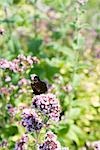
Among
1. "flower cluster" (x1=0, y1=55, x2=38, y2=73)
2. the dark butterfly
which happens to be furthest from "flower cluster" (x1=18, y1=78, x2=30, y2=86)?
the dark butterfly

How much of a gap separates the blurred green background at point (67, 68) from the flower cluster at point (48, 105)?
116 cm

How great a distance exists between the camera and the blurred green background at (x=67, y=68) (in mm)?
4293

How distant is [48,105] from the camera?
2498mm

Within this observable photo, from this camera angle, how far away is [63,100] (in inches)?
180

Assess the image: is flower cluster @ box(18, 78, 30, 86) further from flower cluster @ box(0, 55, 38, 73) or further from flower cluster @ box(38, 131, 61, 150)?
flower cluster @ box(38, 131, 61, 150)

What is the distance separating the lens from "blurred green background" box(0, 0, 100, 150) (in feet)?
14.1

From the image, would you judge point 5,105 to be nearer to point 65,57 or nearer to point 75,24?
point 75,24

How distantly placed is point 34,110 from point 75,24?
5.46 feet

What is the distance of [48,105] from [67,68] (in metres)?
2.75

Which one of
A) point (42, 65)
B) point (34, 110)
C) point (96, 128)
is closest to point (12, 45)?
point (42, 65)

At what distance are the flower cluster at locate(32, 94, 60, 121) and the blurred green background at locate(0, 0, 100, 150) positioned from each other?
3.79 ft

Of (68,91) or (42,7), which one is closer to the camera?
(68,91)

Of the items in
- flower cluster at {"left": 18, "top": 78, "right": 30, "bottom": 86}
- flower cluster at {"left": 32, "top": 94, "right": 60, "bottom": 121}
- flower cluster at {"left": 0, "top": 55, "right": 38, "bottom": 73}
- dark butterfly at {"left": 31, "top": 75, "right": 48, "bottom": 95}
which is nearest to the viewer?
flower cluster at {"left": 32, "top": 94, "right": 60, "bottom": 121}

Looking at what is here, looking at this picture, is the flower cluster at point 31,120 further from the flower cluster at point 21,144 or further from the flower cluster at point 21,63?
the flower cluster at point 21,63
